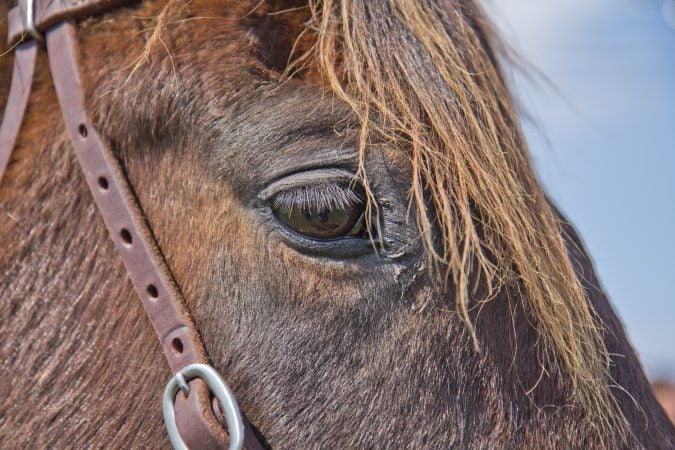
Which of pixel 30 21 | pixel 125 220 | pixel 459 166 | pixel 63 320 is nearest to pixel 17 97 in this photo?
pixel 30 21

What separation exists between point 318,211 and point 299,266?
0.10 metres

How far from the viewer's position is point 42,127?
1444 mm

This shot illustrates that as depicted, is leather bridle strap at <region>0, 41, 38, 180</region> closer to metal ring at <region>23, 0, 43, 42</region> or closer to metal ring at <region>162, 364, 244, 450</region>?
metal ring at <region>23, 0, 43, 42</region>

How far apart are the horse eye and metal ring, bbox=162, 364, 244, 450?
30 centimetres

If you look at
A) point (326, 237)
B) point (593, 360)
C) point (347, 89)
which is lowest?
point (593, 360)

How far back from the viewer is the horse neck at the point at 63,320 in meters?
1.33

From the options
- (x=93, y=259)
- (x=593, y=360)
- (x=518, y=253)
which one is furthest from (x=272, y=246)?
(x=593, y=360)

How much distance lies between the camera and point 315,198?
1.32m

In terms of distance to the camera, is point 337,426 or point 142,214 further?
point 142,214

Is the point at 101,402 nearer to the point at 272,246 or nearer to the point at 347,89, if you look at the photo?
the point at 272,246

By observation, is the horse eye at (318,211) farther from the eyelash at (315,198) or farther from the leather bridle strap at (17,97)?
the leather bridle strap at (17,97)

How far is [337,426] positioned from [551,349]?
43 cm

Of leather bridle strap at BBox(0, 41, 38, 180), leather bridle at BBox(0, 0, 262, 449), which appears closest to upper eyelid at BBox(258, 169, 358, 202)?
leather bridle at BBox(0, 0, 262, 449)

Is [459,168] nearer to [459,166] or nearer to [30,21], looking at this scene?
[459,166]
